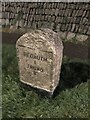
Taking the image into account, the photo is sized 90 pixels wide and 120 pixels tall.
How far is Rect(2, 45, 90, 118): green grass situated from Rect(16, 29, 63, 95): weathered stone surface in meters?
0.23

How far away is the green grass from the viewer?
6.10 meters

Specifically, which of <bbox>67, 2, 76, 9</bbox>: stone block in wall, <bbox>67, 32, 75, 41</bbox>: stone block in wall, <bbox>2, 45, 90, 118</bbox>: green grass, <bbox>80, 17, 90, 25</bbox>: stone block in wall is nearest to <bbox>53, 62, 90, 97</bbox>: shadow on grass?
<bbox>2, 45, 90, 118</bbox>: green grass

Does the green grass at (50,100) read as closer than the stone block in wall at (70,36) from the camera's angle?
Yes

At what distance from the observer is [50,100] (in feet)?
21.0

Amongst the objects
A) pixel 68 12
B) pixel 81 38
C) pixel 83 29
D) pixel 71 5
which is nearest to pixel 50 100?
pixel 81 38

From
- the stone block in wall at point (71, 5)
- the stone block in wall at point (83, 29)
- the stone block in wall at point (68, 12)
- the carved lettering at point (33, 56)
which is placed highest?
the stone block in wall at point (71, 5)

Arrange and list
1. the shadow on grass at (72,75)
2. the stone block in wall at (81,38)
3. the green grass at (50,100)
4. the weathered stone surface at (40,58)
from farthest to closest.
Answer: the stone block in wall at (81,38), the shadow on grass at (72,75), the green grass at (50,100), the weathered stone surface at (40,58)

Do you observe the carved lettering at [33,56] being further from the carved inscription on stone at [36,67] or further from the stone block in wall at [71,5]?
the stone block in wall at [71,5]

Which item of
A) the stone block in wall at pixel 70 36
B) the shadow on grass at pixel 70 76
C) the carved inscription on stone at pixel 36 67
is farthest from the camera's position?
the stone block in wall at pixel 70 36

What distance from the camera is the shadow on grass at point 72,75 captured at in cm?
681

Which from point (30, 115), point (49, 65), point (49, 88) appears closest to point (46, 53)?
point (49, 65)

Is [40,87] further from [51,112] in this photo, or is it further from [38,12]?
[38,12]

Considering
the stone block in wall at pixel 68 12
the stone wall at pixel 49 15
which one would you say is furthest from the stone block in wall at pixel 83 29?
the stone block in wall at pixel 68 12

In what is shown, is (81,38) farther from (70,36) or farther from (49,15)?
(49,15)
